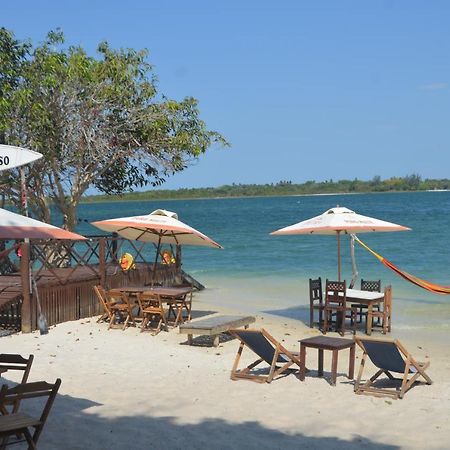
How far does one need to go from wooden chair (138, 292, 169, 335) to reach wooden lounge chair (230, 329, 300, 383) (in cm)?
333

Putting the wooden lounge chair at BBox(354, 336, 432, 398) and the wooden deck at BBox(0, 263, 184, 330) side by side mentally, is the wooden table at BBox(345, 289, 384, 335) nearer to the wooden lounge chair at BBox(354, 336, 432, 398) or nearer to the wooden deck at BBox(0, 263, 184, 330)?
the wooden lounge chair at BBox(354, 336, 432, 398)

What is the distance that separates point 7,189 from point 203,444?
1338 centimetres

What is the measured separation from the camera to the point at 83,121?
18391 mm

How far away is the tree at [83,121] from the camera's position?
17.5 meters

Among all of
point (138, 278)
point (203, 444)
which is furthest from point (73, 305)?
point (203, 444)

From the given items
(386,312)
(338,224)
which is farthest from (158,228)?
(386,312)

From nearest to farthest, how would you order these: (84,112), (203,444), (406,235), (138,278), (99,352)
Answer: (203,444) < (99,352) < (138,278) < (84,112) < (406,235)

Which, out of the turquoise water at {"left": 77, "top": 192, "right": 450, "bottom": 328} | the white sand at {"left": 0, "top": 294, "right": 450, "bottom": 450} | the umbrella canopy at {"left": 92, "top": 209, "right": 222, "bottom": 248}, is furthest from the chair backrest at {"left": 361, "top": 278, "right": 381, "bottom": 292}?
the white sand at {"left": 0, "top": 294, "right": 450, "bottom": 450}

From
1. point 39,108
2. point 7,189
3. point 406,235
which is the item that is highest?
point 39,108

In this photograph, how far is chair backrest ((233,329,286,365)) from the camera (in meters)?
8.94

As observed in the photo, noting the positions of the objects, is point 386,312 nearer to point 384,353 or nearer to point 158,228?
point 158,228

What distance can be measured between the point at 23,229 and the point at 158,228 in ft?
24.1

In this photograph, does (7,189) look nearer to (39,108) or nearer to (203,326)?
(39,108)

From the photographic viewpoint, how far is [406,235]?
51.6 metres
